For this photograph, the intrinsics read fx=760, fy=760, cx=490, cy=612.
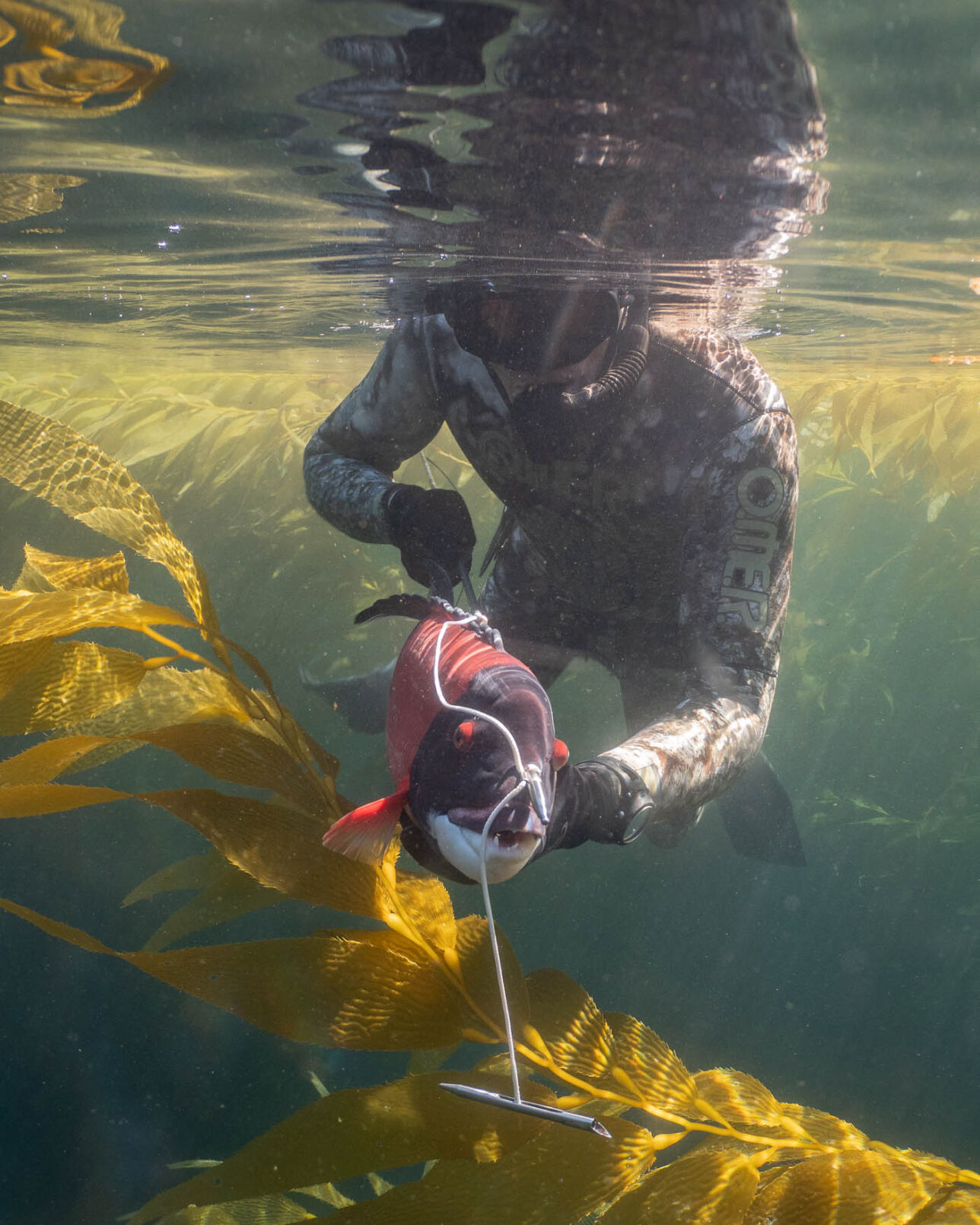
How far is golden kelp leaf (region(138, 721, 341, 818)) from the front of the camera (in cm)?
165

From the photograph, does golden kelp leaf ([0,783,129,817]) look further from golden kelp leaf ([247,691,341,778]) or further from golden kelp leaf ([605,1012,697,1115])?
golden kelp leaf ([605,1012,697,1115])

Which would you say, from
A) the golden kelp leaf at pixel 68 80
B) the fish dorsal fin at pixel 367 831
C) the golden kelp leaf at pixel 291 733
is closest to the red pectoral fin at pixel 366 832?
the fish dorsal fin at pixel 367 831

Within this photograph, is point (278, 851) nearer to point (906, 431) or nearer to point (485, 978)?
point (485, 978)

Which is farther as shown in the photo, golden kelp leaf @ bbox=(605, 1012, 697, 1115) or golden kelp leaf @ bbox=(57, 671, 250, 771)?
golden kelp leaf @ bbox=(57, 671, 250, 771)

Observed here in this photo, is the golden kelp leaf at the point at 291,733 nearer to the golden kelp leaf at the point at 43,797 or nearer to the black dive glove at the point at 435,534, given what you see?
the golden kelp leaf at the point at 43,797

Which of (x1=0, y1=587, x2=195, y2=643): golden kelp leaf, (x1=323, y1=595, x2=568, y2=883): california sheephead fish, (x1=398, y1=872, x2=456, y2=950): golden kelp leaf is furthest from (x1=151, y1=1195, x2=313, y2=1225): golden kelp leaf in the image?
(x1=0, y1=587, x2=195, y2=643): golden kelp leaf

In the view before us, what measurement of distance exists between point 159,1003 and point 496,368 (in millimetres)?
9239

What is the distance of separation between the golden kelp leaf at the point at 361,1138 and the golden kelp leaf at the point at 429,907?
261 mm

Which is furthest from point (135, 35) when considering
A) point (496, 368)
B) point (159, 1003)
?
point (159, 1003)

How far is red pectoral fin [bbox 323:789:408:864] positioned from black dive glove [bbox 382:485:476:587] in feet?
5.82

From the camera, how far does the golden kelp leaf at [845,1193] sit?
4.17 ft

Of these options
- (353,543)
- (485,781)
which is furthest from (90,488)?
(353,543)

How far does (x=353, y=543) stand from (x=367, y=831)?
680 centimetres

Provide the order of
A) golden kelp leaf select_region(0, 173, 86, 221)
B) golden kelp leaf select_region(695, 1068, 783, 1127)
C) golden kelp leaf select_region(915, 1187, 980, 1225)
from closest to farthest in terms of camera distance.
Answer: golden kelp leaf select_region(915, 1187, 980, 1225), golden kelp leaf select_region(695, 1068, 783, 1127), golden kelp leaf select_region(0, 173, 86, 221)
